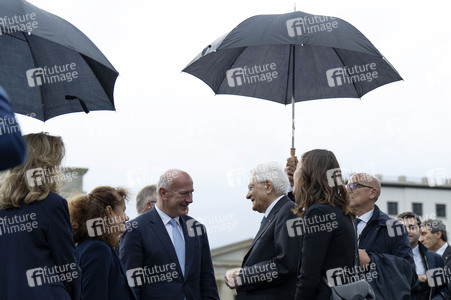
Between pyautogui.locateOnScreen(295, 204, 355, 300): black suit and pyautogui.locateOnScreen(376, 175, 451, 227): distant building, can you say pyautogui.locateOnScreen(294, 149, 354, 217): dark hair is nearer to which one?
pyautogui.locateOnScreen(295, 204, 355, 300): black suit

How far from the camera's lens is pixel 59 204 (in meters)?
4.25

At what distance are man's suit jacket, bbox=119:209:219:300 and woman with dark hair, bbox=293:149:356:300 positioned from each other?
1516 millimetres

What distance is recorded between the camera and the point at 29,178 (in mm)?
4242

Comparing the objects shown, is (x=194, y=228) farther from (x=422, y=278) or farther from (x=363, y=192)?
(x=422, y=278)

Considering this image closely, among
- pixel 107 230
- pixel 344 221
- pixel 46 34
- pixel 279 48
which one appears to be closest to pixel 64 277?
pixel 107 230

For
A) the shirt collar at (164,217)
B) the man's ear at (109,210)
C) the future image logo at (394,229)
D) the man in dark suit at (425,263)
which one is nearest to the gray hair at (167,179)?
the shirt collar at (164,217)

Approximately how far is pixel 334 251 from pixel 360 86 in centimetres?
298

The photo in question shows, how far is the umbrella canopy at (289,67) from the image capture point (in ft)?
21.1

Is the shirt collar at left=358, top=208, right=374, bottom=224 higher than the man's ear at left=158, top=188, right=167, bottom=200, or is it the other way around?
the man's ear at left=158, top=188, right=167, bottom=200

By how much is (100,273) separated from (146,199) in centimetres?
278

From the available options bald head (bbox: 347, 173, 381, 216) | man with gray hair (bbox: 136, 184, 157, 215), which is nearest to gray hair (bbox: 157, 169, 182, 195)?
Result: man with gray hair (bbox: 136, 184, 157, 215)

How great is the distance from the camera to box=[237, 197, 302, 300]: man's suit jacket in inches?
229

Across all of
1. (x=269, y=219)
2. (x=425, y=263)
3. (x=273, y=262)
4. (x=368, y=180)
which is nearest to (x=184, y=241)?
(x=269, y=219)

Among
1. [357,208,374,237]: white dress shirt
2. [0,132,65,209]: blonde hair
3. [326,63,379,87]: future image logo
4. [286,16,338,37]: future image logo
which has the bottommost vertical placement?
[357,208,374,237]: white dress shirt
